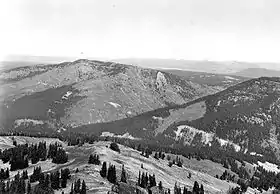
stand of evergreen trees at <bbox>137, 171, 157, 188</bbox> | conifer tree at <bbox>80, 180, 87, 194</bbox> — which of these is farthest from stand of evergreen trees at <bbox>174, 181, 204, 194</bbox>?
conifer tree at <bbox>80, 180, 87, 194</bbox>

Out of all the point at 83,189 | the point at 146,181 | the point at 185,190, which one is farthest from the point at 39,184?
the point at 185,190

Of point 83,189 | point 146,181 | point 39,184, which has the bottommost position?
point 146,181

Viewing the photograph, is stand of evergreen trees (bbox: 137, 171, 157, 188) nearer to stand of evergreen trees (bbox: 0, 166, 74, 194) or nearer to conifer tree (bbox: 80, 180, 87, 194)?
stand of evergreen trees (bbox: 0, 166, 74, 194)

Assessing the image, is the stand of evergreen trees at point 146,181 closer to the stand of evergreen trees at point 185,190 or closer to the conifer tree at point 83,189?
the stand of evergreen trees at point 185,190

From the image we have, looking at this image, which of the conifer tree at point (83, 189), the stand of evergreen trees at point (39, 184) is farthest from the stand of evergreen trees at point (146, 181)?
the conifer tree at point (83, 189)

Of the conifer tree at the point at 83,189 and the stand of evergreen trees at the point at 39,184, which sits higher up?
the conifer tree at the point at 83,189

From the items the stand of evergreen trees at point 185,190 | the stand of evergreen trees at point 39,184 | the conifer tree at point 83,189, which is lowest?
the stand of evergreen trees at point 185,190

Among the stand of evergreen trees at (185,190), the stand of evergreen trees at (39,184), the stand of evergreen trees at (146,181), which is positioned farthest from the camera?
the stand of evergreen trees at (185,190)

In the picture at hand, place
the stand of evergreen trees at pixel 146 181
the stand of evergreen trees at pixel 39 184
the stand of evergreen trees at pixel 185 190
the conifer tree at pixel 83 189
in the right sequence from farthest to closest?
the stand of evergreen trees at pixel 185 190 < the stand of evergreen trees at pixel 146 181 < the stand of evergreen trees at pixel 39 184 < the conifer tree at pixel 83 189

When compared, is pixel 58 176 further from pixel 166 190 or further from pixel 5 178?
pixel 166 190

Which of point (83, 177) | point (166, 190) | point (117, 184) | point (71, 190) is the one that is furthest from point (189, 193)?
point (71, 190)

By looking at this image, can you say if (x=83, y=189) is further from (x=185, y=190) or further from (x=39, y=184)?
(x=185, y=190)
